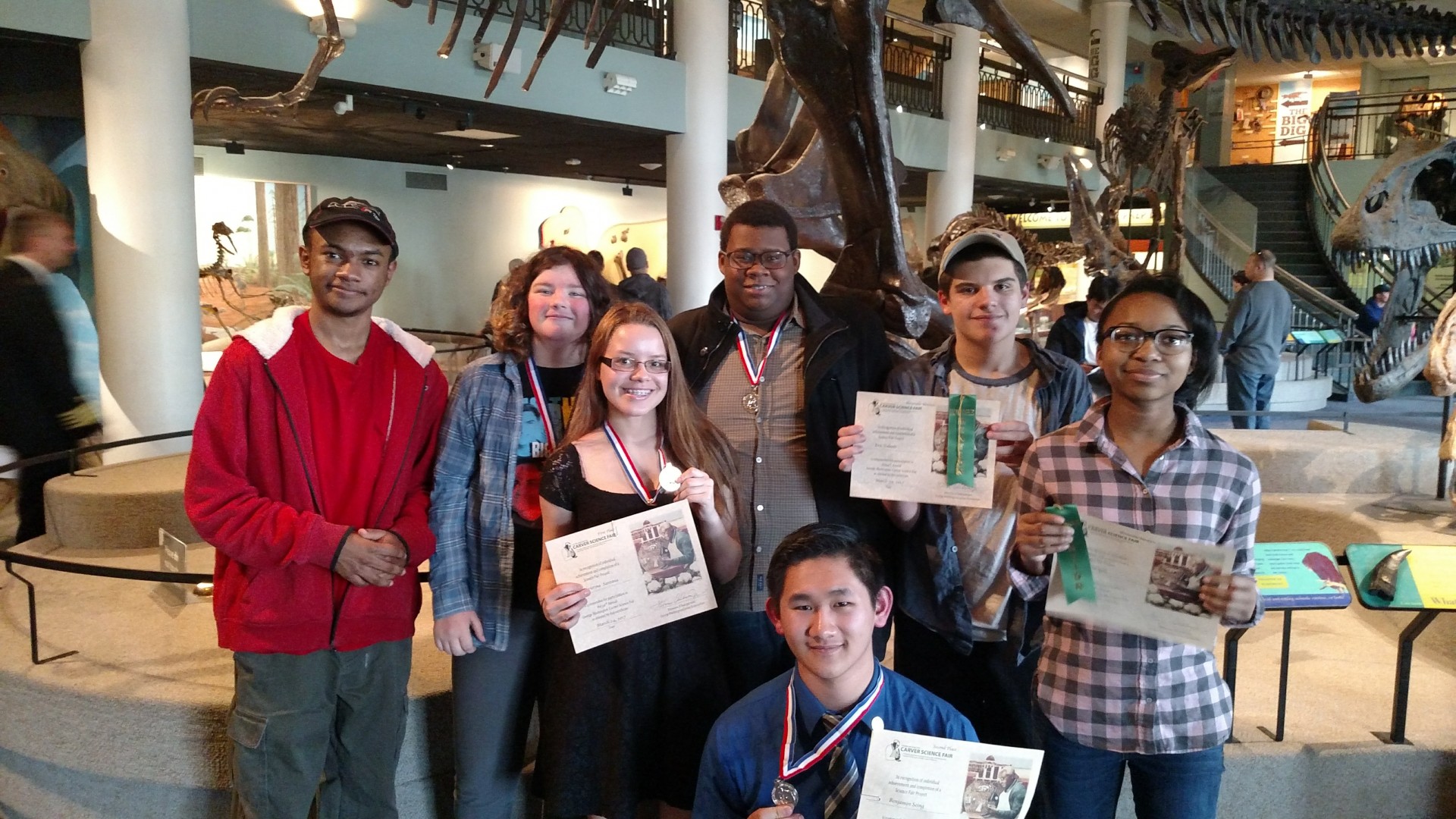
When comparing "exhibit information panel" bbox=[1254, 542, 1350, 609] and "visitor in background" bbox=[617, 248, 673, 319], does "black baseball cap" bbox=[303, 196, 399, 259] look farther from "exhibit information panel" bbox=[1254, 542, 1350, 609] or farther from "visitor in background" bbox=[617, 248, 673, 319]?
"visitor in background" bbox=[617, 248, 673, 319]

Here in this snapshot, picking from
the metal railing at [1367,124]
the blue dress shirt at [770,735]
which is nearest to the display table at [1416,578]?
the blue dress shirt at [770,735]

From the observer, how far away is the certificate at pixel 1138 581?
5.68ft

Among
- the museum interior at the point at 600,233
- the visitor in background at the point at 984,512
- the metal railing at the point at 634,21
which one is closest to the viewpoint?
the visitor in background at the point at 984,512

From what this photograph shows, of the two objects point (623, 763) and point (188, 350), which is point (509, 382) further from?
point (188, 350)

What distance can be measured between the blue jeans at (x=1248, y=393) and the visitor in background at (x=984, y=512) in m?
7.00

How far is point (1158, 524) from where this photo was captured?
191 cm

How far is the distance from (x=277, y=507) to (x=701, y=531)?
0.92 m

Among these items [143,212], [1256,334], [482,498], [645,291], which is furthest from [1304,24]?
[143,212]

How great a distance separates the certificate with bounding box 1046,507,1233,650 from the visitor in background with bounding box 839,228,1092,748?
0.41 metres

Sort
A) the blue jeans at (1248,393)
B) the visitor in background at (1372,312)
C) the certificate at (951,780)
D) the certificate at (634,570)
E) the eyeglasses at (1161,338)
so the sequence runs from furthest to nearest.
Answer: the visitor in background at (1372,312), the blue jeans at (1248,393), the certificate at (634,570), the eyeglasses at (1161,338), the certificate at (951,780)

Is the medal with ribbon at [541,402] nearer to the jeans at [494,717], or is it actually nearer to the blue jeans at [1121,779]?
the jeans at [494,717]

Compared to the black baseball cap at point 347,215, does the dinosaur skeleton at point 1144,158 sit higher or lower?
higher

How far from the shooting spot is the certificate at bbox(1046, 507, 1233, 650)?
68.2 inches

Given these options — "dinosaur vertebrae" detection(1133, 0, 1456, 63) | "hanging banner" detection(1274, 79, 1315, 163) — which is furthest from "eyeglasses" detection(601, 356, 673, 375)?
"hanging banner" detection(1274, 79, 1315, 163)
